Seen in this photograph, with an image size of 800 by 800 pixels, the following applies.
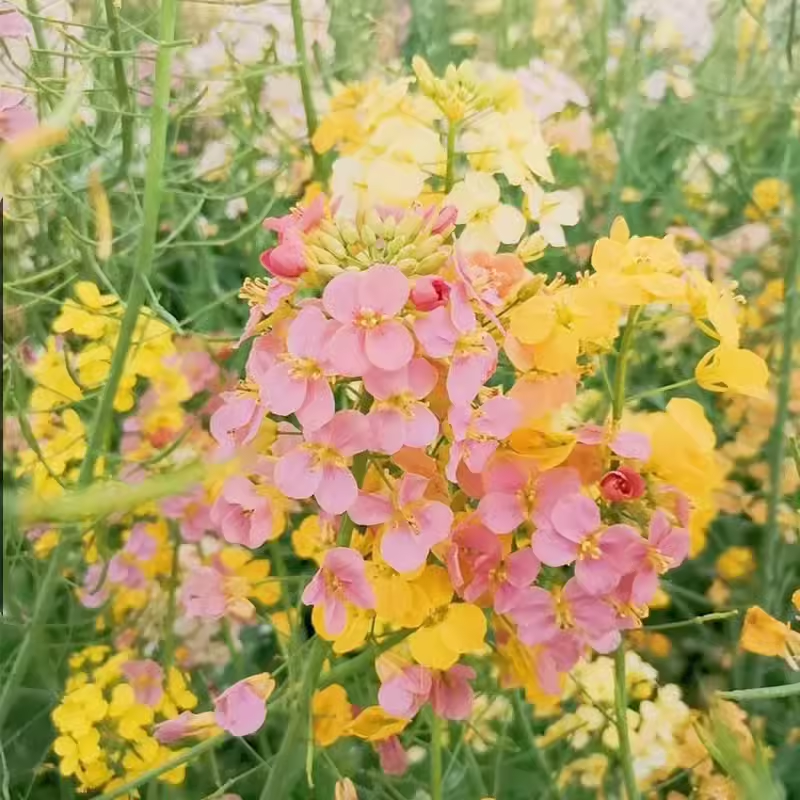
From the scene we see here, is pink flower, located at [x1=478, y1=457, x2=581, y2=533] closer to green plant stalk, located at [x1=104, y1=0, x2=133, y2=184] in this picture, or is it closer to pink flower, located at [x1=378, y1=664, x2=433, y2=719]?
pink flower, located at [x1=378, y1=664, x2=433, y2=719]

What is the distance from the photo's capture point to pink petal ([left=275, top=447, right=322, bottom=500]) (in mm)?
433

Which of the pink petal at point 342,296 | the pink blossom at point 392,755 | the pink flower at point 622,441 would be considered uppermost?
the pink petal at point 342,296

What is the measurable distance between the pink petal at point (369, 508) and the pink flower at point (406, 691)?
0.07 meters

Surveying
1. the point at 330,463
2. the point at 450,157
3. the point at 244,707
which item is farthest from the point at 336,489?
the point at 450,157

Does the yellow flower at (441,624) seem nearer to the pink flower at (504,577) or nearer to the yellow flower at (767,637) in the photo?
the pink flower at (504,577)

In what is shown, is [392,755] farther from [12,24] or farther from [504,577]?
[12,24]

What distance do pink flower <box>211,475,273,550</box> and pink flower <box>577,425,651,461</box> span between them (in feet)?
0.46

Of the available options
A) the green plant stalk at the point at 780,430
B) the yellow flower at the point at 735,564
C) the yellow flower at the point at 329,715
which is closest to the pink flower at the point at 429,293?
the yellow flower at the point at 329,715

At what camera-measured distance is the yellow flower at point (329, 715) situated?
1.76 feet

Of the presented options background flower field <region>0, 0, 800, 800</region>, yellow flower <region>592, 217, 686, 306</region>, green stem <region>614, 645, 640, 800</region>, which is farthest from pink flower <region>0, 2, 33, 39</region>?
green stem <region>614, 645, 640, 800</region>

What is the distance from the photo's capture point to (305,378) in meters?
0.43

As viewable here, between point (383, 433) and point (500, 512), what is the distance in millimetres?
61

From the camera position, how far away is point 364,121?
724 mm

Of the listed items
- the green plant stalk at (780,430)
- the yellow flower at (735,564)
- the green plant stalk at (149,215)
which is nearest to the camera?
the green plant stalk at (149,215)
